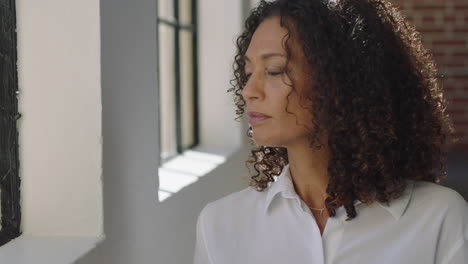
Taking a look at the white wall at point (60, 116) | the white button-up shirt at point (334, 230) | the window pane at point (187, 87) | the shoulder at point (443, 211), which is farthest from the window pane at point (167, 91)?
the shoulder at point (443, 211)

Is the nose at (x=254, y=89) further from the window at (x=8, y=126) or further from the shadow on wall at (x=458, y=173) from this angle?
the shadow on wall at (x=458, y=173)

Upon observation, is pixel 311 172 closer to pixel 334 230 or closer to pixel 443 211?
pixel 334 230

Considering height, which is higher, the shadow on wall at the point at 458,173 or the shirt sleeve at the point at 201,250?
the shirt sleeve at the point at 201,250

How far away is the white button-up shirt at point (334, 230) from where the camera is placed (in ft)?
5.73

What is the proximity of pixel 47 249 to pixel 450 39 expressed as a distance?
4.51 meters

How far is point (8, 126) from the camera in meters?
1.98

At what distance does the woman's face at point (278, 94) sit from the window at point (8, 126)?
1.78ft

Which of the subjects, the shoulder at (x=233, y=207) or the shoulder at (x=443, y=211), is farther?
the shoulder at (x=233, y=207)

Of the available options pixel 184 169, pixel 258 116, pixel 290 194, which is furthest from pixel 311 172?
pixel 184 169

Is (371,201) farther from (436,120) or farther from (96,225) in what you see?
(96,225)

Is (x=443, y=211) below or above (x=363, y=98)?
below

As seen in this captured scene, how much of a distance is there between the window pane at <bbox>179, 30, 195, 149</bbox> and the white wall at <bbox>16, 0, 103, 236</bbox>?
2.13m

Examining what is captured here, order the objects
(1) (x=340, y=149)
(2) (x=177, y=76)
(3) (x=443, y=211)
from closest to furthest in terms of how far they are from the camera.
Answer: (3) (x=443, y=211)
(1) (x=340, y=149)
(2) (x=177, y=76)

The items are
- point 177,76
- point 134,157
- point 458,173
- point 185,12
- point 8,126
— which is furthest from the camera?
point 458,173
